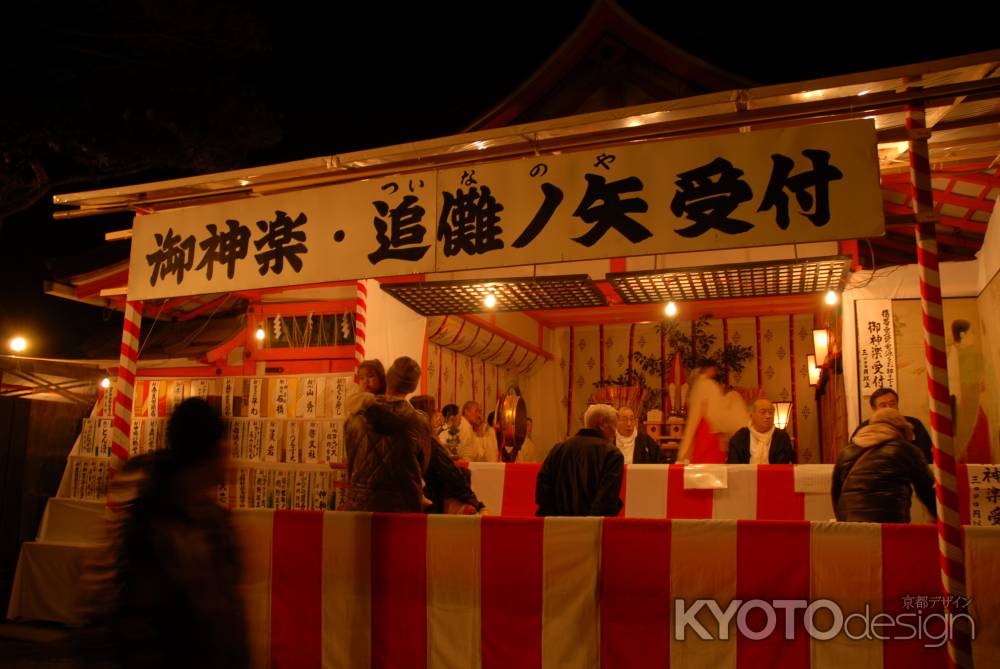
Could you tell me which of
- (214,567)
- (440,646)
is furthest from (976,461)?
(214,567)

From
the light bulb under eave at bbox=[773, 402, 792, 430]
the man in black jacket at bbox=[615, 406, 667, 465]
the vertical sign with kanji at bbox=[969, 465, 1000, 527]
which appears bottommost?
the vertical sign with kanji at bbox=[969, 465, 1000, 527]

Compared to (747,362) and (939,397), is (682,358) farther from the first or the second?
(939,397)

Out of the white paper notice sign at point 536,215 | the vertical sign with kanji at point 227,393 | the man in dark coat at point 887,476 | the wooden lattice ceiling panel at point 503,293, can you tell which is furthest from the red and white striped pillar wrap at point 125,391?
the man in dark coat at point 887,476

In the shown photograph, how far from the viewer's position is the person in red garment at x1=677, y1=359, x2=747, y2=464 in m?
9.17

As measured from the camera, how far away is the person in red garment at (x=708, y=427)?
9172mm

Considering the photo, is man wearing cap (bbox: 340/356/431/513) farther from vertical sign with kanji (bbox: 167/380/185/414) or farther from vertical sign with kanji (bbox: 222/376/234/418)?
vertical sign with kanji (bbox: 167/380/185/414)

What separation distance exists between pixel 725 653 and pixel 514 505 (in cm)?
415

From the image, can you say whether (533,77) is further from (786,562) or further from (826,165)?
(786,562)

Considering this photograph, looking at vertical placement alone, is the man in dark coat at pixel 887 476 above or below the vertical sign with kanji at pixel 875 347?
below

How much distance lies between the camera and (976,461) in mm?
8516

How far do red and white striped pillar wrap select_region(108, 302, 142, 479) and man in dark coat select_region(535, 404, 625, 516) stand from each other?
136 inches

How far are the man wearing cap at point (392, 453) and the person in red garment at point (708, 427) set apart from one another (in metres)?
4.85

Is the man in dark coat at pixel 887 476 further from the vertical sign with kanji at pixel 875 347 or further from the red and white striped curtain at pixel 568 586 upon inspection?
the vertical sign with kanji at pixel 875 347

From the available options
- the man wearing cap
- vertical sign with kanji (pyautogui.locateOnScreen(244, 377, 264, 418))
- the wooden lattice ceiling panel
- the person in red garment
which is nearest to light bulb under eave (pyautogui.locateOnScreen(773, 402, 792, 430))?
the person in red garment
